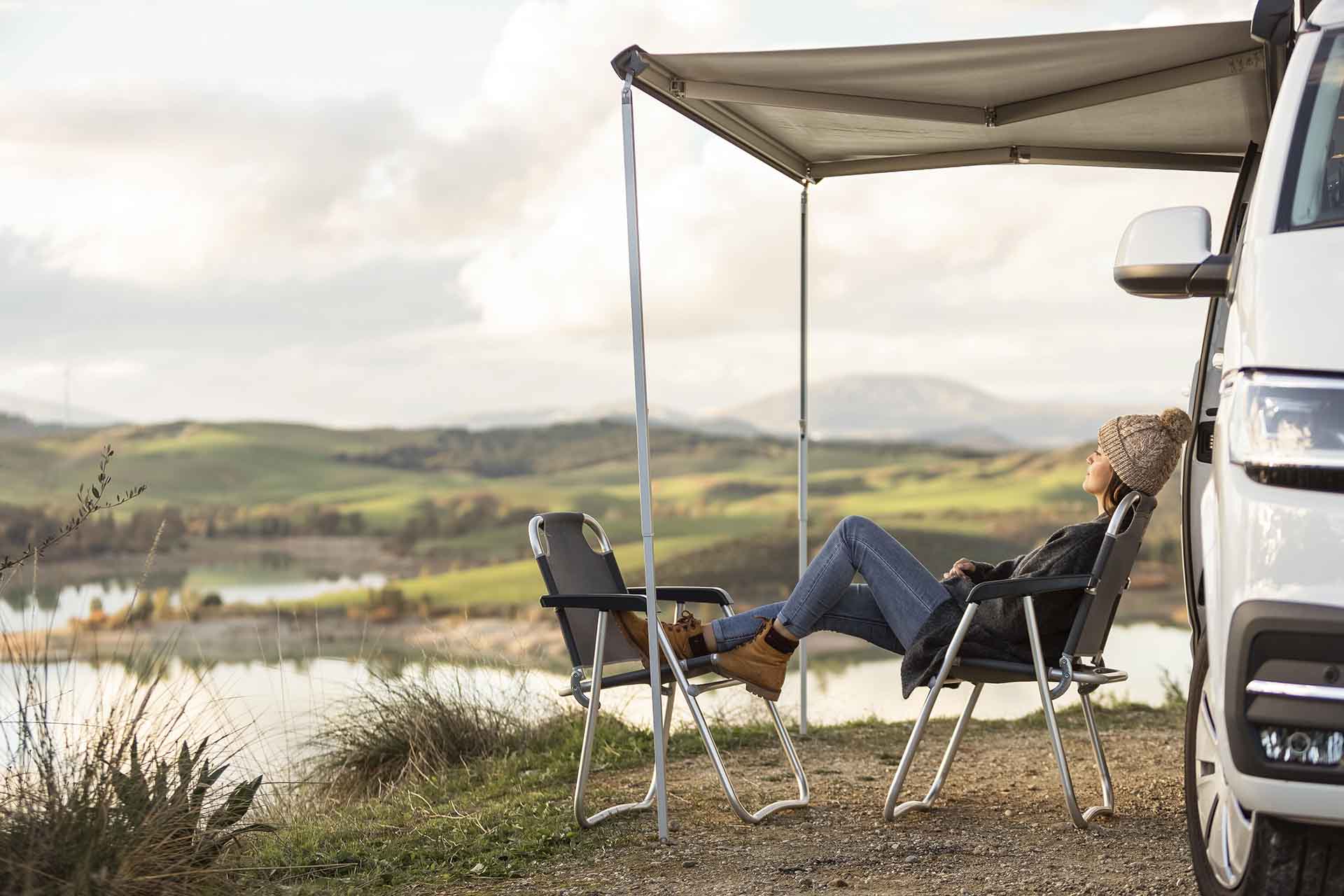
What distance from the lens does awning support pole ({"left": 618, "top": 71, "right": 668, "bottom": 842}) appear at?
3662 mm

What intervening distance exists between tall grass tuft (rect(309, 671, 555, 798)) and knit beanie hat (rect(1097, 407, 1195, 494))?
2.81 meters

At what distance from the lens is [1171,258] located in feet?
8.98

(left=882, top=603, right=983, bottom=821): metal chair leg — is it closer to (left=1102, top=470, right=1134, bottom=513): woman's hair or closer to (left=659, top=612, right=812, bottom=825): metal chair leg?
(left=659, top=612, right=812, bottom=825): metal chair leg

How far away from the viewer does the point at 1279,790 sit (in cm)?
209

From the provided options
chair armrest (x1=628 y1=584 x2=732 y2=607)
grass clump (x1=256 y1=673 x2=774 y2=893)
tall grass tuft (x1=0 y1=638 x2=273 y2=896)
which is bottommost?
grass clump (x1=256 y1=673 x2=774 y2=893)

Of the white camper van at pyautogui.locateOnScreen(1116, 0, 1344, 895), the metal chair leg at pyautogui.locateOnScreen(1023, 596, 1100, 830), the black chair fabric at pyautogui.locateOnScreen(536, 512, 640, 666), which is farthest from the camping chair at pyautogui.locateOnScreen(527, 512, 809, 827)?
the white camper van at pyautogui.locateOnScreen(1116, 0, 1344, 895)

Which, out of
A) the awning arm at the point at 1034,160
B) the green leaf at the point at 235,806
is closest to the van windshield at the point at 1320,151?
the awning arm at the point at 1034,160

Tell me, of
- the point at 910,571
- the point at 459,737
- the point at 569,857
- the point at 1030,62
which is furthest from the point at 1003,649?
the point at 459,737

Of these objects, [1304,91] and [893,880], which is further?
[893,880]

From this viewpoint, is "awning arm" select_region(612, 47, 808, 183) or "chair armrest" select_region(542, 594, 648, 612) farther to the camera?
"chair armrest" select_region(542, 594, 648, 612)

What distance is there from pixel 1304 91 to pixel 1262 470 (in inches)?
36.7

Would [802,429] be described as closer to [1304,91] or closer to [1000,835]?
[1000,835]

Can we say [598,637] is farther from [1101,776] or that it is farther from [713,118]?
[713,118]

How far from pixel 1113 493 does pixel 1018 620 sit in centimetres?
49
